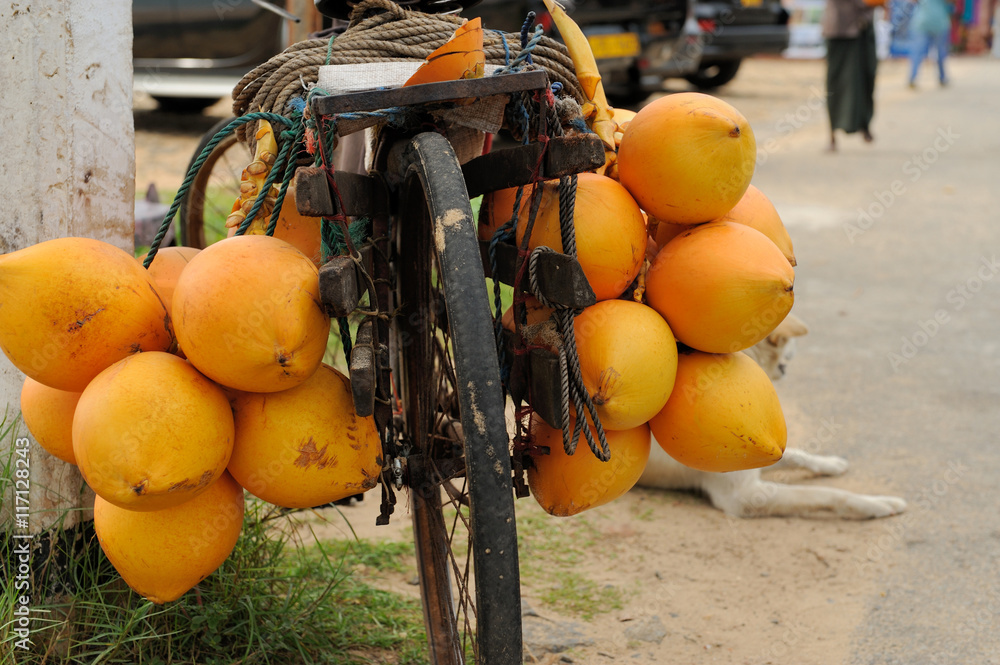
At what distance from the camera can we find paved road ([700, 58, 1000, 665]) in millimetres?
2381

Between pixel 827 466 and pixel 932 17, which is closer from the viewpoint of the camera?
pixel 827 466

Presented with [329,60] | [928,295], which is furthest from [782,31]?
[329,60]

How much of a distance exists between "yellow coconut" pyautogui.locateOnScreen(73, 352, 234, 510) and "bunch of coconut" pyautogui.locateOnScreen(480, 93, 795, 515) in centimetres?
57

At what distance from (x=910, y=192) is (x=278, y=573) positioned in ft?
23.7

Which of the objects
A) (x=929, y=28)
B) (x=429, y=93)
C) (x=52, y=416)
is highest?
(x=929, y=28)

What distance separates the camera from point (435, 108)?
1538 mm

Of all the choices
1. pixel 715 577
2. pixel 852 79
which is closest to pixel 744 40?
pixel 852 79

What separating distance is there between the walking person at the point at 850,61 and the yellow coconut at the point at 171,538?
8.76 metres

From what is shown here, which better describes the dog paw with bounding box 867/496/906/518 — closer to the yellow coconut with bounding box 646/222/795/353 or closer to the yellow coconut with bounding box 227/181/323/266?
the yellow coconut with bounding box 646/222/795/353

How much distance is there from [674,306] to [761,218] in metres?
0.30

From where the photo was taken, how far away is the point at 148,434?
1.28 m

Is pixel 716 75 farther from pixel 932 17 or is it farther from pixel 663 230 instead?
pixel 663 230

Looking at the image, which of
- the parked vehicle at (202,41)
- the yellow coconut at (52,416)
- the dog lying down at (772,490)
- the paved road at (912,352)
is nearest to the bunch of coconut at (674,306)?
the yellow coconut at (52,416)

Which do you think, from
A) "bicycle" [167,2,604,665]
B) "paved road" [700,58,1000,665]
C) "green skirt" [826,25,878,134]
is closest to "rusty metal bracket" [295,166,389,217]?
"bicycle" [167,2,604,665]
